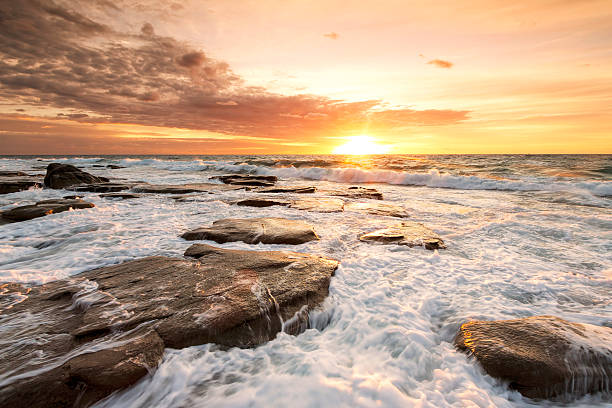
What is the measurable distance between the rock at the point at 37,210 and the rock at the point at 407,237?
A: 26.9ft

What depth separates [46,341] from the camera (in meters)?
2.39

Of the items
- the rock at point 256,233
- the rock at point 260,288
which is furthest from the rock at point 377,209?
the rock at point 260,288

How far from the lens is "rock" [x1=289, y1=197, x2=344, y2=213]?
868 cm

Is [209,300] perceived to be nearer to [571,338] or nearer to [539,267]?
[571,338]

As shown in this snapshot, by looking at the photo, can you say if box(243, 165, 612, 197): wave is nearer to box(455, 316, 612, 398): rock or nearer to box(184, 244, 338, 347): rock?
box(455, 316, 612, 398): rock

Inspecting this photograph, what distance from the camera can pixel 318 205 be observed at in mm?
9312

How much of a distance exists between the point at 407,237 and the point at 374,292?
2.50 metres

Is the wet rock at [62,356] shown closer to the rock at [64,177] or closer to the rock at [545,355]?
the rock at [545,355]

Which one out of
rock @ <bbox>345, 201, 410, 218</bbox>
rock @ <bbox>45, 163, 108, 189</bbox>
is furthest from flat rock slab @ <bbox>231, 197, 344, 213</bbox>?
rock @ <bbox>45, 163, 108, 189</bbox>

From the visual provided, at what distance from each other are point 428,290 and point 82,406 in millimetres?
3722

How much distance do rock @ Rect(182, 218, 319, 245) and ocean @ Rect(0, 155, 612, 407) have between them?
0.84ft

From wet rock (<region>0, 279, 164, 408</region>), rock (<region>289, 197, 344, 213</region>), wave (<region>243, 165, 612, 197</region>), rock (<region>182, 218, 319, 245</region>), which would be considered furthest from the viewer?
wave (<region>243, 165, 612, 197</region>)

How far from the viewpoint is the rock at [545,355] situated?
2256 mm

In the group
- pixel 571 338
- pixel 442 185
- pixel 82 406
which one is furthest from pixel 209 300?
pixel 442 185
